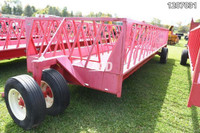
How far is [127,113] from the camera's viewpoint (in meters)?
2.94

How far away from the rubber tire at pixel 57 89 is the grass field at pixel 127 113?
0.82 feet

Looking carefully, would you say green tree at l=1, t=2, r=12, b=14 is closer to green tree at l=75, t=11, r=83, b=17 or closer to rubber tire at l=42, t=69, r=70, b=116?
green tree at l=75, t=11, r=83, b=17

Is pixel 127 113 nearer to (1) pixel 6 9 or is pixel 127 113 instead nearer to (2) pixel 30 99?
(2) pixel 30 99

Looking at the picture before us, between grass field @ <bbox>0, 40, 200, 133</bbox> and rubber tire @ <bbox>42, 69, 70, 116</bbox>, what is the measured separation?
0.25 m

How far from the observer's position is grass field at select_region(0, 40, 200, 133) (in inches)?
99.1

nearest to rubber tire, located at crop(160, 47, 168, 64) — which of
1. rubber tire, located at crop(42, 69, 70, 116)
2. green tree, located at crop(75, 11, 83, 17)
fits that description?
rubber tire, located at crop(42, 69, 70, 116)

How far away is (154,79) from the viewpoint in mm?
4984

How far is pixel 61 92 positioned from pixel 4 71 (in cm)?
354

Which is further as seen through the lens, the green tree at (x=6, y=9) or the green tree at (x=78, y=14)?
the green tree at (x=78, y=14)

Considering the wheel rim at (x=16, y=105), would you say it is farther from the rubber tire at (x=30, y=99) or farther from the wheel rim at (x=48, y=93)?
the wheel rim at (x=48, y=93)

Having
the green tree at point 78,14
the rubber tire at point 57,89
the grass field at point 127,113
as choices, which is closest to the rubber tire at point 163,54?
the grass field at point 127,113

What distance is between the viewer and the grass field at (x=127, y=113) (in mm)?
2518

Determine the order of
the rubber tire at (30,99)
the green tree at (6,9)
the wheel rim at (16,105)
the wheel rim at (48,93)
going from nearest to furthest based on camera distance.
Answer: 1. the rubber tire at (30,99)
2. the wheel rim at (16,105)
3. the wheel rim at (48,93)
4. the green tree at (6,9)

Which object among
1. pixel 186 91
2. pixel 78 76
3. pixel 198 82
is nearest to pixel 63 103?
pixel 78 76
